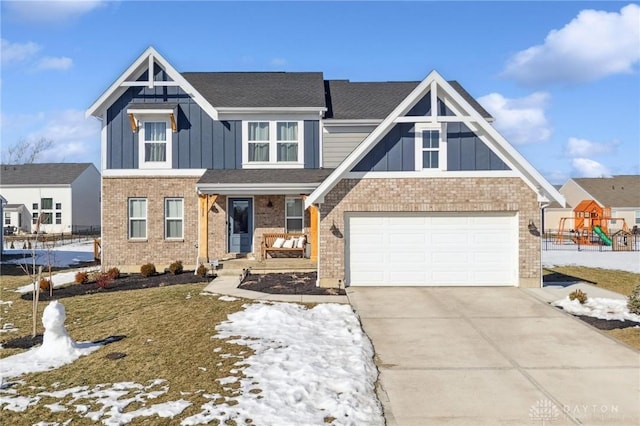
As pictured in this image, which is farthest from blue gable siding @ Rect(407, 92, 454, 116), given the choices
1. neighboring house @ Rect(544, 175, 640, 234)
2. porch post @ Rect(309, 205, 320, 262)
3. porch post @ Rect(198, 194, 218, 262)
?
neighboring house @ Rect(544, 175, 640, 234)

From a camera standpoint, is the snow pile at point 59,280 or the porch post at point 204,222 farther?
the porch post at point 204,222

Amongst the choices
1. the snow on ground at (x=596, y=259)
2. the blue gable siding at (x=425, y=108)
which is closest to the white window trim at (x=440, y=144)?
the blue gable siding at (x=425, y=108)

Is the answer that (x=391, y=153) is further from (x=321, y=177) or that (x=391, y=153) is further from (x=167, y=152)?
(x=167, y=152)

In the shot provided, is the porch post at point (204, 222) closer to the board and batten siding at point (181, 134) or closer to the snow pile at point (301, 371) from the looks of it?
the board and batten siding at point (181, 134)

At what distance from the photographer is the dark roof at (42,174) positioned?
148 ft

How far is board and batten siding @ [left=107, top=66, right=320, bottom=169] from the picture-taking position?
1903 centimetres

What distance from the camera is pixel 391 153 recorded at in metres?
14.5

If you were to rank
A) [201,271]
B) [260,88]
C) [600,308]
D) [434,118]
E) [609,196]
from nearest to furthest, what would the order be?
1. [600,308]
2. [434,118]
3. [201,271]
4. [260,88]
5. [609,196]

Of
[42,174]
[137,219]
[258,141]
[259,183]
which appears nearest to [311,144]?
[258,141]

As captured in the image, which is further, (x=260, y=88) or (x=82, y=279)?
(x=260, y=88)

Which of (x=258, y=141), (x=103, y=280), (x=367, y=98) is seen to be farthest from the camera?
(x=367, y=98)

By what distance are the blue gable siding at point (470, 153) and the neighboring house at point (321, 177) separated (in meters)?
0.03

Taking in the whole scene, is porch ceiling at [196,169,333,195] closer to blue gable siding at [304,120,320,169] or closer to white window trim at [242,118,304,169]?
white window trim at [242,118,304,169]

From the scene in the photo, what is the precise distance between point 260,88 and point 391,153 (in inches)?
344
